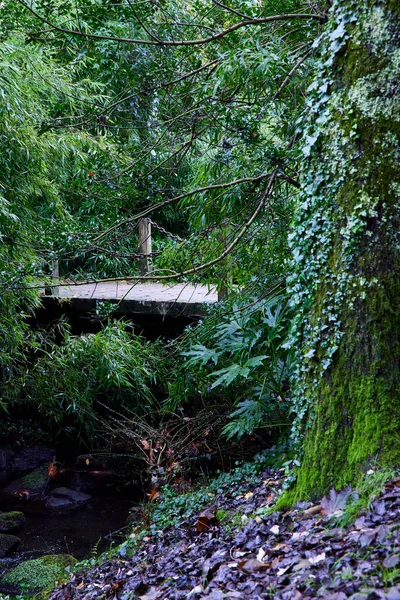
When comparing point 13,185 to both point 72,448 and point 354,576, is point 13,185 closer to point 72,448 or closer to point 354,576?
point 72,448

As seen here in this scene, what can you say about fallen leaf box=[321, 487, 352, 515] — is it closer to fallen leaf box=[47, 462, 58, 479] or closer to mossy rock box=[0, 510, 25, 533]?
mossy rock box=[0, 510, 25, 533]

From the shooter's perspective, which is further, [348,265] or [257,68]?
[257,68]

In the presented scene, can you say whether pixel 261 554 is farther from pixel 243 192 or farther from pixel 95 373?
pixel 95 373

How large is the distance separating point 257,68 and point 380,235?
134 centimetres

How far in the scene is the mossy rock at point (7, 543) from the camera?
539cm

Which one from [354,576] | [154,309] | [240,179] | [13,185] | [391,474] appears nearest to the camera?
[354,576]

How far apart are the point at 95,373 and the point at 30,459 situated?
1684 mm

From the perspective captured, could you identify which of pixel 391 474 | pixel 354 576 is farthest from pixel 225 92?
pixel 354 576

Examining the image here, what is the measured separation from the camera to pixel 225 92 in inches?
→ 160

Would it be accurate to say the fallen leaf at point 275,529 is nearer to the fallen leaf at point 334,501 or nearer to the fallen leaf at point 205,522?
the fallen leaf at point 334,501

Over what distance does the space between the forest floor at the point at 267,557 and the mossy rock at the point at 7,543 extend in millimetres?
2241

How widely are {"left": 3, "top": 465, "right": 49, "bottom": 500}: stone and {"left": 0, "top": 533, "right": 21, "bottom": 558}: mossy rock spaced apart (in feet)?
4.09

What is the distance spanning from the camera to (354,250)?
254cm

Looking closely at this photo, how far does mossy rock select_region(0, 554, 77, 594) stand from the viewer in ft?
15.1
